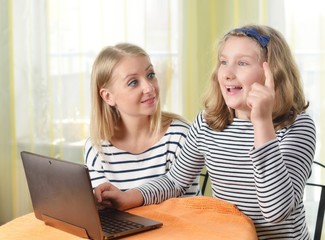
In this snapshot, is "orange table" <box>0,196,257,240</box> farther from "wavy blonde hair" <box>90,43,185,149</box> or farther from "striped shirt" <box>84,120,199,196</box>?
"wavy blonde hair" <box>90,43,185,149</box>

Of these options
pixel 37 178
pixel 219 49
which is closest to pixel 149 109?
pixel 219 49

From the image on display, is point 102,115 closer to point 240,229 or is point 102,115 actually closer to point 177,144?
point 177,144

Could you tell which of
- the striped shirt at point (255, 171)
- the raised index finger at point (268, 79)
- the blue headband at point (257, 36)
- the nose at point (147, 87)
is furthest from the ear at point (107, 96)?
the raised index finger at point (268, 79)

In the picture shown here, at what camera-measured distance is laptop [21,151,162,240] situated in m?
1.52

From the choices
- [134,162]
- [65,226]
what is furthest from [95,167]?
[65,226]

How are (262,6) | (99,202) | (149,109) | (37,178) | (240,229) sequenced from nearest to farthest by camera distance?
(240,229) → (37,178) → (99,202) → (149,109) → (262,6)

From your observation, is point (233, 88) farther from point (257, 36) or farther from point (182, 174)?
point (182, 174)

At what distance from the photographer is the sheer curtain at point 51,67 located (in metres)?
3.20

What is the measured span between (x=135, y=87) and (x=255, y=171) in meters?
0.76

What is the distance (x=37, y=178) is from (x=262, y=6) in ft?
5.28

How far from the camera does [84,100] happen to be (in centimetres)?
332

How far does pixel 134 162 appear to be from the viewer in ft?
7.36

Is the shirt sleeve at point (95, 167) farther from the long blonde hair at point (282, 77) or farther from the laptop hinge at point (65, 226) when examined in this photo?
the long blonde hair at point (282, 77)

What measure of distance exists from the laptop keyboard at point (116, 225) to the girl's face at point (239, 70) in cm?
47
